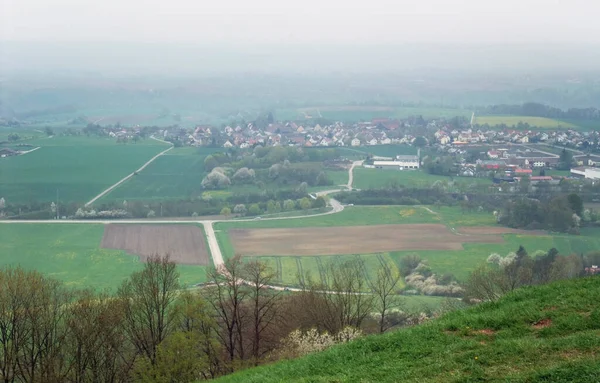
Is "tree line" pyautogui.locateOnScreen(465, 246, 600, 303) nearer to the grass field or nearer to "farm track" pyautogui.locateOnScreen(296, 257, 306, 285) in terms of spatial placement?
"farm track" pyautogui.locateOnScreen(296, 257, 306, 285)

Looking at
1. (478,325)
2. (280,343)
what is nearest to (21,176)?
(280,343)

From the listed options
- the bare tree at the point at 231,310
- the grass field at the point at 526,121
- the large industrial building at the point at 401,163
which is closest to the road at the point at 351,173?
the large industrial building at the point at 401,163

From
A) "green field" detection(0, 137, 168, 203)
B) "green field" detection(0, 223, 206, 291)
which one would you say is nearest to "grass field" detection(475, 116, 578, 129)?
"green field" detection(0, 137, 168, 203)

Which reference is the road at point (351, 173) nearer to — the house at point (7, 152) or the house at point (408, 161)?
the house at point (408, 161)


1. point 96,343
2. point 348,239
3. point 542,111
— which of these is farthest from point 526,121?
point 96,343

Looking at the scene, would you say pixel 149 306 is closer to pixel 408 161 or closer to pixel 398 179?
pixel 398 179

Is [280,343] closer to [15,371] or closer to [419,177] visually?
[15,371]
